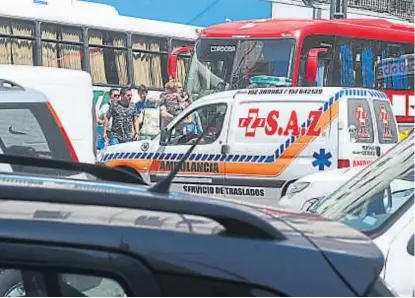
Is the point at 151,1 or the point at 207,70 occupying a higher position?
the point at 151,1

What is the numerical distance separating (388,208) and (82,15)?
15.5 meters

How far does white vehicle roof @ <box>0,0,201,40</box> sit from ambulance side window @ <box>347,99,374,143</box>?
28.0ft

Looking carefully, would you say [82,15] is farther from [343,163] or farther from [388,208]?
[388,208]

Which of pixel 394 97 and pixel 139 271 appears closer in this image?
pixel 139 271

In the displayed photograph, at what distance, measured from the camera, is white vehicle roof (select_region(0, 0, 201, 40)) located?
1812 cm

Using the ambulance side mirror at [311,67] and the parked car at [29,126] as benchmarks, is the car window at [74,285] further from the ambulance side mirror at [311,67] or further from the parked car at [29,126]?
the ambulance side mirror at [311,67]

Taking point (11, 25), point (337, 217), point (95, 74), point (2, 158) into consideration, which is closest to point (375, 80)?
point (95, 74)

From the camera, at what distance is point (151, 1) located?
26938 mm

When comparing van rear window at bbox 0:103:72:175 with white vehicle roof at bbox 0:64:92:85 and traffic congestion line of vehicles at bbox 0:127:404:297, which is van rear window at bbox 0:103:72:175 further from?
traffic congestion line of vehicles at bbox 0:127:404:297

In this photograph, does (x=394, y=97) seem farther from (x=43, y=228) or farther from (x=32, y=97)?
(x=43, y=228)

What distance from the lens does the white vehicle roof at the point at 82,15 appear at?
1812 cm

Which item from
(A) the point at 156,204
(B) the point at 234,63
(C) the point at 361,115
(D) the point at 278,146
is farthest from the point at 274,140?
(A) the point at 156,204

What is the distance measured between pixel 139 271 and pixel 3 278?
0.60m

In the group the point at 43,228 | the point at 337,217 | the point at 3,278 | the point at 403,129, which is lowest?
the point at 403,129
